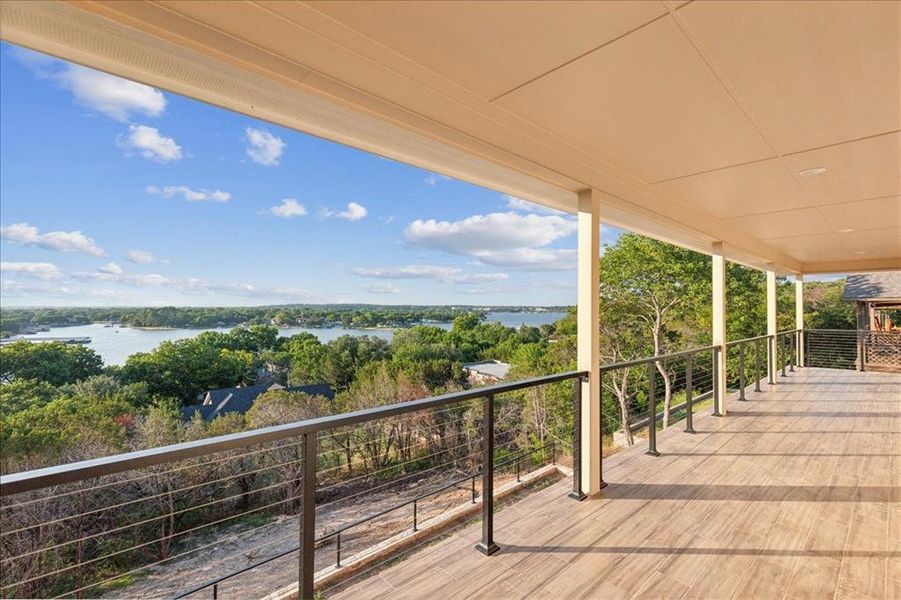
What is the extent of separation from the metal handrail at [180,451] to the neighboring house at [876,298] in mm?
15464

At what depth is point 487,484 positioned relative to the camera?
2.11m

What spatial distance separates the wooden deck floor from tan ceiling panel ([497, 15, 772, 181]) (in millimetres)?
2129

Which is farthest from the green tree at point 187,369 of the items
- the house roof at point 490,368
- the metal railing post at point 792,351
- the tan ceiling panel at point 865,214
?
the metal railing post at point 792,351

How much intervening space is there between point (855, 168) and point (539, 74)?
2426 millimetres

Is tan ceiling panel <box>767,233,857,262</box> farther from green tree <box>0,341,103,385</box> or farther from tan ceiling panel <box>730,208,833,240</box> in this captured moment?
green tree <box>0,341,103,385</box>

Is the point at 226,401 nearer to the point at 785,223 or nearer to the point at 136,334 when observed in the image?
the point at 136,334

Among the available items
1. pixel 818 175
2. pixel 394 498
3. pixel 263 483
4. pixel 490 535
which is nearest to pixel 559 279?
pixel 394 498

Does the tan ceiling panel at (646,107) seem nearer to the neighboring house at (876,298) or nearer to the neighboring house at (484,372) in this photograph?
the neighboring house at (484,372)

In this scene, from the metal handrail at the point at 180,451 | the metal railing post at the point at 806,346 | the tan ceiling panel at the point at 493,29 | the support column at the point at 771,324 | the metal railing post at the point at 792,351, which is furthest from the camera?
the metal railing post at the point at 806,346

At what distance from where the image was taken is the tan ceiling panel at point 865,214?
11.2 feet

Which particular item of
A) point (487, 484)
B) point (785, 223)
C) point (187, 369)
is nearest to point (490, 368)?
point (187, 369)

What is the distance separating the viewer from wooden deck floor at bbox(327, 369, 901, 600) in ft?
6.16

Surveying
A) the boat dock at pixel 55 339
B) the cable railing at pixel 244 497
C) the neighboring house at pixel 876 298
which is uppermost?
the neighboring house at pixel 876 298

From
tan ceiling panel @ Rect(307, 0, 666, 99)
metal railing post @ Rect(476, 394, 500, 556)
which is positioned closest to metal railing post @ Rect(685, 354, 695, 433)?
metal railing post @ Rect(476, 394, 500, 556)
